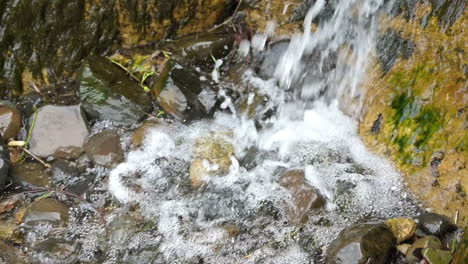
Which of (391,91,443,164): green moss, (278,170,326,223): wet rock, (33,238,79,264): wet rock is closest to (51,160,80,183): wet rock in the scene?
(33,238,79,264): wet rock

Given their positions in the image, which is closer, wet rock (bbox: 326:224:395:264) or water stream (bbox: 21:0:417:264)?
wet rock (bbox: 326:224:395:264)

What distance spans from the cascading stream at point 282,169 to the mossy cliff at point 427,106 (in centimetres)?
15

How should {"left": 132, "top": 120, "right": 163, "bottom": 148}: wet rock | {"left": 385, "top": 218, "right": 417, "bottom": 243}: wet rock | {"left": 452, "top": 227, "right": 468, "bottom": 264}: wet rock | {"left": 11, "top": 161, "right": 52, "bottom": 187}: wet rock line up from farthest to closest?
{"left": 132, "top": 120, "right": 163, "bottom": 148}: wet rock
{"left": 11, "top": 161, "right": 52, "bottom": 187}: wet rock
{"left": 385, "top": 218, "right": 417, "bottom": 243}: wet rock
{"left": 452, "top": 227, "right": 468, "bottom": 264}: wet rock

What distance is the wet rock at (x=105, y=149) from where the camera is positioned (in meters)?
3.70

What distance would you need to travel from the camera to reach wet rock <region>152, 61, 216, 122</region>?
3.99 metres

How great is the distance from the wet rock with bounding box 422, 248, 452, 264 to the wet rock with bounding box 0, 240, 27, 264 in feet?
8.06

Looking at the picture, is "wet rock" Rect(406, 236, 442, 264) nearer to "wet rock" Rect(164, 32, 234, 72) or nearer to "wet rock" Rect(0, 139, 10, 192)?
"wet rock" Rect(164, 32, 234, 72)

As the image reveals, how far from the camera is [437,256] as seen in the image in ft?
8.86

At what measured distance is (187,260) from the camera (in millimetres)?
3096

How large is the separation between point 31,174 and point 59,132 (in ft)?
1.28

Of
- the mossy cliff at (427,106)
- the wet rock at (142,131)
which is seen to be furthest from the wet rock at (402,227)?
the wet rock at (142,131)

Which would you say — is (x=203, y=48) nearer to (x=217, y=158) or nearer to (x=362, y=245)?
(x=217, y=158)

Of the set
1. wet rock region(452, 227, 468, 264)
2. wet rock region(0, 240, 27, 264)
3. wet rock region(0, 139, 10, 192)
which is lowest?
wet rock region(0, 240, 27, 264)

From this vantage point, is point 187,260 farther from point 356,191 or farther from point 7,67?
point 7,67
